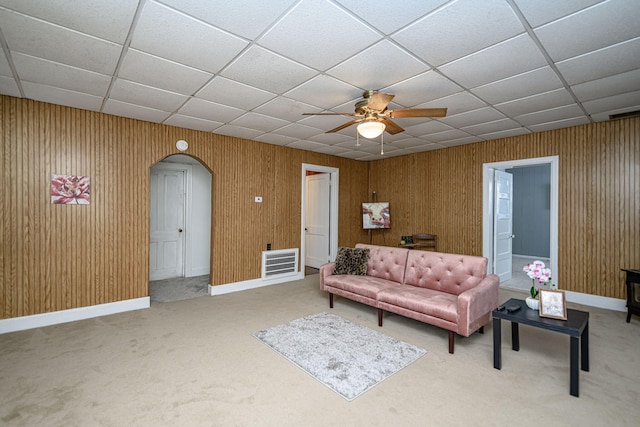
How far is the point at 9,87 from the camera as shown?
3.10 metres

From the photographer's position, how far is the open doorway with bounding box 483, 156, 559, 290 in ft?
15.5

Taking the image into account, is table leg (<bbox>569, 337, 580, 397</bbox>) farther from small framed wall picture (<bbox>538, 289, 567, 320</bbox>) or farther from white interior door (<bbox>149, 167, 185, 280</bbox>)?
white interior door (<bbox>149, 167, 185, 280</bbox>)

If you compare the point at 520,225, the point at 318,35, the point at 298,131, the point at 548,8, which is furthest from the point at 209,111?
the point at 520,225

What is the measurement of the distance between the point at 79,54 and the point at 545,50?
390cm

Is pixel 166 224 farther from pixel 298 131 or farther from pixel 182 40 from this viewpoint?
pixel 182 40

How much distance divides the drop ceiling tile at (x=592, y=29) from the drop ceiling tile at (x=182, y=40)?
7.68ft

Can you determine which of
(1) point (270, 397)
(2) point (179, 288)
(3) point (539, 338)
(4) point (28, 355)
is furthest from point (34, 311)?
(3) point (539, 338)

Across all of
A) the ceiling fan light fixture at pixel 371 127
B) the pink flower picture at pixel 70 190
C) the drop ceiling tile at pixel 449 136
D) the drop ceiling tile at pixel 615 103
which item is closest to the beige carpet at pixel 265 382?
the pink flower picture at pixel 70 190

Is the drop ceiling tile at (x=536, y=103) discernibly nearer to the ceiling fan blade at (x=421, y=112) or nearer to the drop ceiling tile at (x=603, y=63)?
the drop ceiling tile at (x=603, y=63)

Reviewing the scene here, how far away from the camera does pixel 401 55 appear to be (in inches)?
96.0

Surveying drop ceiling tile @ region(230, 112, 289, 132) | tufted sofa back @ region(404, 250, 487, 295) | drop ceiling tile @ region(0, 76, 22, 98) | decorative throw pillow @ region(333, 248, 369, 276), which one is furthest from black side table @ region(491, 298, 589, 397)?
drop ceiling tile @ region(0, 76, 22, 98)

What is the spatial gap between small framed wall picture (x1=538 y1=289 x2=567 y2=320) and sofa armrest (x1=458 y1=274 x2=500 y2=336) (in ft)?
1.77

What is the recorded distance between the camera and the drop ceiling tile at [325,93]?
2.96 m

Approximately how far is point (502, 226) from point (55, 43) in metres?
6.83
